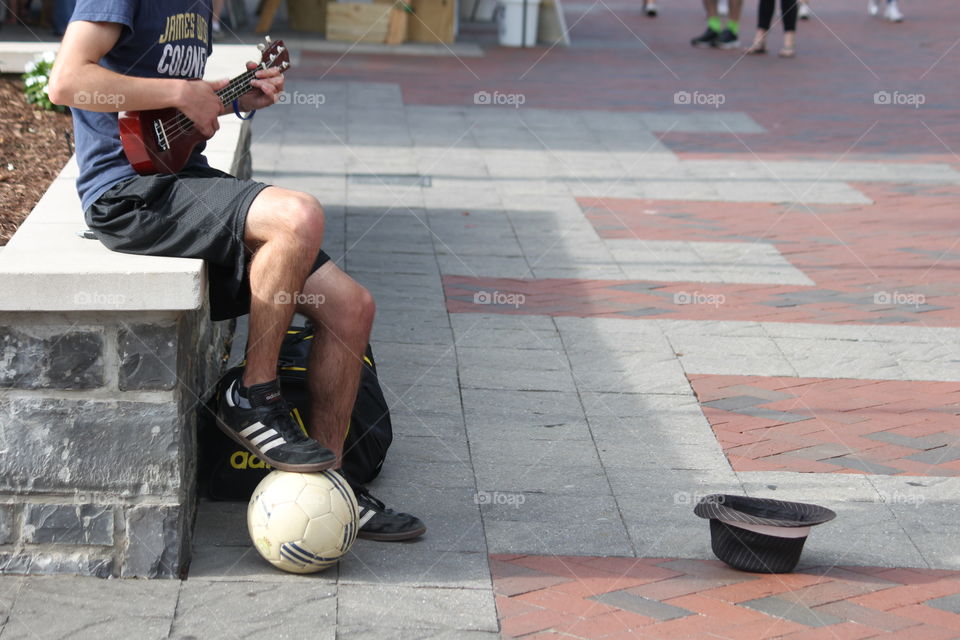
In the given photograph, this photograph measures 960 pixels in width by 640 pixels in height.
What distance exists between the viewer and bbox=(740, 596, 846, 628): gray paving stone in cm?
337

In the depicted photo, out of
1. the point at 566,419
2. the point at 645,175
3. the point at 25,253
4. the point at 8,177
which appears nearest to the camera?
the point at 25,253

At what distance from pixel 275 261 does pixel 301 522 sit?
0.75 metres

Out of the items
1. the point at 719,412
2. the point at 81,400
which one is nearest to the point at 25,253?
the point at 81,400

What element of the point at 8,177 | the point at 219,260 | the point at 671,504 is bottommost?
the point at 671,504

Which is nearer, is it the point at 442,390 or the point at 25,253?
the point at 25,253

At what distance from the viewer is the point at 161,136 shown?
12.1 feet

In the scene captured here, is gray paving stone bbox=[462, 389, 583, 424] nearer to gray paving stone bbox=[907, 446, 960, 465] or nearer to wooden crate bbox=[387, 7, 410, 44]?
gray paving stone bbox=[907, 446, 960, 465]

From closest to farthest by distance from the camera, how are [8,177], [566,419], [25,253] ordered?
1. [25,253]
2. [566,419]
3. [8,177]

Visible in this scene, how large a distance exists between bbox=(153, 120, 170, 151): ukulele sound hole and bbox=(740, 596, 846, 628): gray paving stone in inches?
84.8

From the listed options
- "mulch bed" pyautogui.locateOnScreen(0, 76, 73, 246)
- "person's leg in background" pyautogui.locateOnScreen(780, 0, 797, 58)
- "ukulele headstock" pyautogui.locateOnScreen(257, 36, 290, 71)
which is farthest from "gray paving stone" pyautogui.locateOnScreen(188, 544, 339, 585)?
"person's leg in background" pyautogui.locateOnScreen(780, 0, 797, 58)

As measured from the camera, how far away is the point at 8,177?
5312mm

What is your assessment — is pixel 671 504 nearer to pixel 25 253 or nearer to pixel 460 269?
pixel 25 253

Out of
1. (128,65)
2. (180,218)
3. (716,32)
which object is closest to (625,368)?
(180,218)

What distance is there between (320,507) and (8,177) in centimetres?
268
